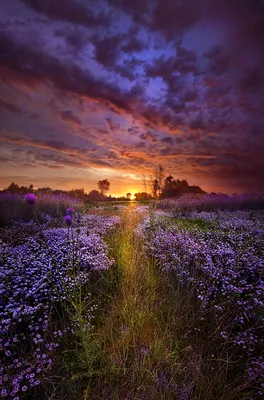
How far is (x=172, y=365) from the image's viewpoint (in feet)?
6.54

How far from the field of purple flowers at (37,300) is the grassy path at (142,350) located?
39 cm

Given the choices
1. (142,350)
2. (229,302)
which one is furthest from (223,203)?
(142,350)

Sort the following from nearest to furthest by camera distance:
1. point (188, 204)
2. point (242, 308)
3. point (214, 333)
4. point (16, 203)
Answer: point (214, 333)
point (242, 308)
point (16, 203)
point (188, 204)

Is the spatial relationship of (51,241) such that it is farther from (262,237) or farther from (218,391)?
(262,237)

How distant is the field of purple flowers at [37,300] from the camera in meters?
1.94

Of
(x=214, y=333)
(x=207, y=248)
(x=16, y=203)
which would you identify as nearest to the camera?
(x=214, y=333)

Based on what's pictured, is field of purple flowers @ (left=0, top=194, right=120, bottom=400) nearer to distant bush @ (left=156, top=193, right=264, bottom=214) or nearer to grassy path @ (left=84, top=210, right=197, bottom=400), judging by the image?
grassy path @ (left=84, top=210, right=197, bottom=400)

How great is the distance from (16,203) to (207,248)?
915cm

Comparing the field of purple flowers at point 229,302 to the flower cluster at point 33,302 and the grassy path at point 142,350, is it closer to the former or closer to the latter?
the grassy path at point 142,350

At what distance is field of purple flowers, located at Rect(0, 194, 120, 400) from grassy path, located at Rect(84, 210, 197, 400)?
0.39 meters

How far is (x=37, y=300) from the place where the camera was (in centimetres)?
259

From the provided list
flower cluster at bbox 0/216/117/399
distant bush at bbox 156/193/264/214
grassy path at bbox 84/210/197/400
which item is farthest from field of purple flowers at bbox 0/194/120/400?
distant bush at bbox 156/193/264/214

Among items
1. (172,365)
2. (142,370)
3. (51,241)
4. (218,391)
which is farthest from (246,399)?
(51,241)

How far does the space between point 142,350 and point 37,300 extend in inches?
55.4
